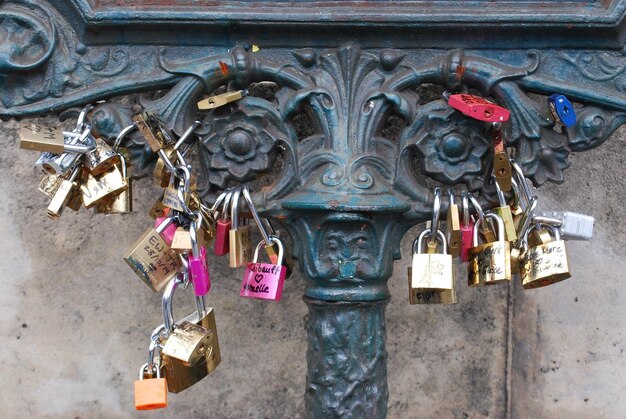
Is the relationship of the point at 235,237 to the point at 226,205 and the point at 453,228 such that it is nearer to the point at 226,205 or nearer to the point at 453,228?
the point at 226,205

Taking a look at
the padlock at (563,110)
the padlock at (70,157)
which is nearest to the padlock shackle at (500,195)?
the padlock at (563,110)

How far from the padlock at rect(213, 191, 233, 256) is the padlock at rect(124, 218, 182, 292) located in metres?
0.05

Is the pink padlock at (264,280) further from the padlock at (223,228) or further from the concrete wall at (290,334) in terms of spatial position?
the concrete wall at (290,334)

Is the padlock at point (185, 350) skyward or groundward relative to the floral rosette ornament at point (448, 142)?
groundward

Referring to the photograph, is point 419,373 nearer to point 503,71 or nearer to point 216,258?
point 216,258

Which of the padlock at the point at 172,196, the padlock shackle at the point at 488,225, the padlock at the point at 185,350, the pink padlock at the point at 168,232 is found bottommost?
the padlock at the point at 185,350

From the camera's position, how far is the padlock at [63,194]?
1049mm

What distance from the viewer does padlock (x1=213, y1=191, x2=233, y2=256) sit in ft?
3.47

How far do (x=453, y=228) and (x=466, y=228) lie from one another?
0.04 meters

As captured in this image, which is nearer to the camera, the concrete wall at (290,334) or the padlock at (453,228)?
the padlock at (453,228)

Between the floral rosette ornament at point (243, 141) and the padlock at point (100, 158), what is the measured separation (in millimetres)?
111

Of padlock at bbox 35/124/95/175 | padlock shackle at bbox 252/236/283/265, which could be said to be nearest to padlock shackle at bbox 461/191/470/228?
padlock shackle at bbox 252/236/283/265

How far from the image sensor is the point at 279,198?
1045mm

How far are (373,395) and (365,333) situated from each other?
0.25 feet
